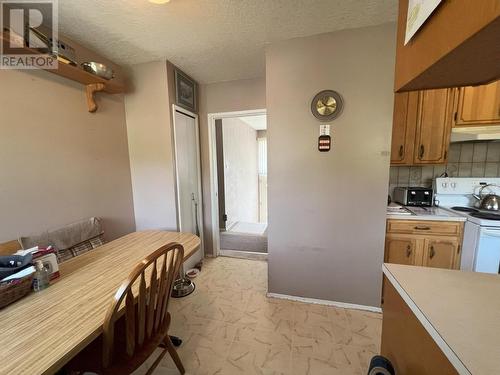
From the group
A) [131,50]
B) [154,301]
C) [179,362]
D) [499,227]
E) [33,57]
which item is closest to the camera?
[154,301]

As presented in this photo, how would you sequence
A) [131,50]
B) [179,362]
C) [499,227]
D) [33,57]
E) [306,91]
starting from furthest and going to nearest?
[131,50] → [306,91] → [499,227] → [33,57] → [179,362]

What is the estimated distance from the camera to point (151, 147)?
2252 millimetres

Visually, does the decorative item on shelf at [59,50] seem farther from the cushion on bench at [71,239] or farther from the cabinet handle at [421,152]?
the cabinet handle at [421,152]

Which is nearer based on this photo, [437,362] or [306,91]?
[437,362]

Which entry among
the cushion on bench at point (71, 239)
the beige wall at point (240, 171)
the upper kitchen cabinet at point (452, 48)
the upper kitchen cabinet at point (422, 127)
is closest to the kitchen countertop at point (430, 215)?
the upper kitchen cabinet at point (422, 127)

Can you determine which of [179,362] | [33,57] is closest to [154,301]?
[179,362]

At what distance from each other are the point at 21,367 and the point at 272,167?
1758 millimetres

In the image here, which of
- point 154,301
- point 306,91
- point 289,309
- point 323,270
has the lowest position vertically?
point 289,309

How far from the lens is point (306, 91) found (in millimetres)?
1814

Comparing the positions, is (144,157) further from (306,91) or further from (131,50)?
(306,91)

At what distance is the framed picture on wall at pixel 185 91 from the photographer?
2294 millimetres

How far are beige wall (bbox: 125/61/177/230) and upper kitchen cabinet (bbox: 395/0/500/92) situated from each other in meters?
2.08

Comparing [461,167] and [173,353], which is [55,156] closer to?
[173,353]

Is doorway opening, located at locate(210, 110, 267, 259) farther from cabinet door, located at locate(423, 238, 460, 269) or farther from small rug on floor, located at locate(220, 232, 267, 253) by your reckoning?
cabinet door, located at locate(423, 238, 460, 269)
